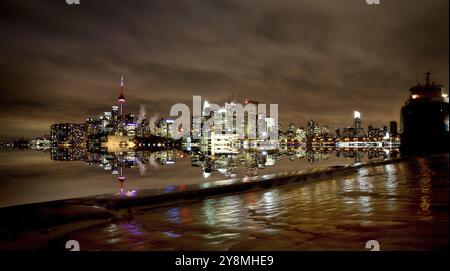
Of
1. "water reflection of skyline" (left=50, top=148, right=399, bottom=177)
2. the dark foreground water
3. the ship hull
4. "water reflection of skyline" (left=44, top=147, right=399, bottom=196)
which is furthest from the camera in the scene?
the ship hull

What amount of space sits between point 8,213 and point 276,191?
6.91 meters

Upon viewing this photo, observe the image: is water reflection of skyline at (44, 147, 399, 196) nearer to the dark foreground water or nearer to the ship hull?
the dark foreground water

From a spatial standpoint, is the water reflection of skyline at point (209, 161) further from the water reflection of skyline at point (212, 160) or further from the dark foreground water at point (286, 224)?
the dark foreground water at point (286, 224)

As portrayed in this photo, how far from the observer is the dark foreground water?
4703mm

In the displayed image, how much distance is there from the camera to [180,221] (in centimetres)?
631

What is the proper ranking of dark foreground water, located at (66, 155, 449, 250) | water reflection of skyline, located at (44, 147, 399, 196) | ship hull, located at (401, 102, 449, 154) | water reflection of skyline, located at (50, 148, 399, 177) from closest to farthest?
dark foreground water, located at (66, 155, 449, 250)
water reflection of skyline, located at (44, 147, 399, 196)
water reflection of skyline, located at (50, 148, 399, 177)
ship hull, located at (401, 102, 449, 154)

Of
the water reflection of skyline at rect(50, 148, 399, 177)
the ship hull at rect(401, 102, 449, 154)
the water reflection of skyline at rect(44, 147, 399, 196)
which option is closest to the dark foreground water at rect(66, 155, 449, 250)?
the water reflection of skyline at rect(44, 147, 399, 196)

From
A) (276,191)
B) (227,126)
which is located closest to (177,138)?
(227,126)

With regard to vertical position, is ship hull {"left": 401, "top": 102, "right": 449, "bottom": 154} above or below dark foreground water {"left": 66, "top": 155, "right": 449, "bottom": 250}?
above

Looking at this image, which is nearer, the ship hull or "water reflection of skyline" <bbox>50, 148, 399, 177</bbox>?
"water reflection of skyline" <bbox>50, 148, 399, 177</bbox>

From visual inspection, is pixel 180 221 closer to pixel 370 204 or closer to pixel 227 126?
pixel 370 204

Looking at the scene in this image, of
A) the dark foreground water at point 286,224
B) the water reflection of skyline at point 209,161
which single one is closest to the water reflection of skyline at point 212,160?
the water reflection of skyline at point 209,161

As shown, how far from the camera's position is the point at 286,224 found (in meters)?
5.86
